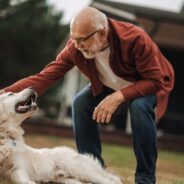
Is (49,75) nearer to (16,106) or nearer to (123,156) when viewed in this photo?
(16,106)

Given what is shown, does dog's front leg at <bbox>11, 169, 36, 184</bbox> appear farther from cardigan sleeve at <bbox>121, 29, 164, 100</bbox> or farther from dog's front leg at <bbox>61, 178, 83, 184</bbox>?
cardigan sleeve at <bbox>121, 29, 164, 100</bbox>

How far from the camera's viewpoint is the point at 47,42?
31969mm

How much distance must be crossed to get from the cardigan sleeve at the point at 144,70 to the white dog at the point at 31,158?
80cm

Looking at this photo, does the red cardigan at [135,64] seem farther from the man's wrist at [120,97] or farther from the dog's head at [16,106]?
the dog's head at [16,106]

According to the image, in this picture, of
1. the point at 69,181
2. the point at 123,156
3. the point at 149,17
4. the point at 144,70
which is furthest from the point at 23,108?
the point at 149,17

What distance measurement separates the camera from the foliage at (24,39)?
102 ft

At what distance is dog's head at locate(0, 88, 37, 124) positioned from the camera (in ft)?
20.8

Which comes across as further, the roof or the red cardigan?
the roof

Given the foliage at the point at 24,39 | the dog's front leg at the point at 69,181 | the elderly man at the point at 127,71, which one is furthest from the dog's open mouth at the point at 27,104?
Answer: the foliage at the point at 24,39

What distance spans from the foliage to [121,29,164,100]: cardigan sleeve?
Result: 80.4 ft

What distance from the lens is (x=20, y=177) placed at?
20.0 feet

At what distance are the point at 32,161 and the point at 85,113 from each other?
79 cm

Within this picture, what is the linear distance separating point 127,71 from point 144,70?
8.0 inches

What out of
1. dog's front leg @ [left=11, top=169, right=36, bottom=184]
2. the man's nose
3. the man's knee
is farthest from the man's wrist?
dog's front leg @ [left=11, top=169, right=36, bottom=184]
